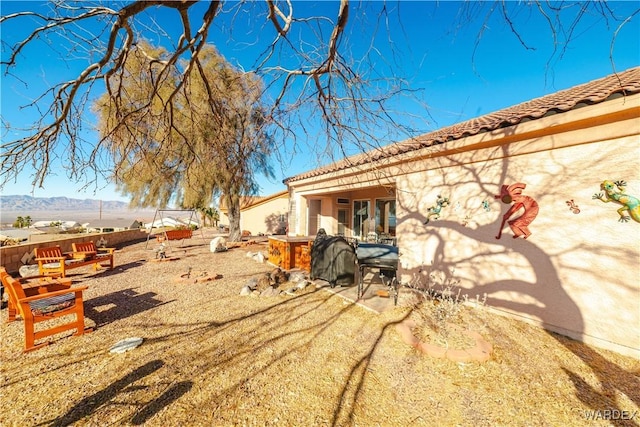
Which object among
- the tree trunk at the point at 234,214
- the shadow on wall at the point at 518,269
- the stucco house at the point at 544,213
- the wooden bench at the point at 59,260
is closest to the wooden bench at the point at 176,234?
the tree trunk at the point at 234,214

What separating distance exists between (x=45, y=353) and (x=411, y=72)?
610cm

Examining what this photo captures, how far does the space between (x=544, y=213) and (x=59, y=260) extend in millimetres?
12430

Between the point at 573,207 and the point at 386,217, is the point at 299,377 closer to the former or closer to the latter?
the point at 573,207

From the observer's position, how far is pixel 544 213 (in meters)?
4.28

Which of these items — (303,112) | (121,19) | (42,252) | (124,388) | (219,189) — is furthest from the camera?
(219,189)

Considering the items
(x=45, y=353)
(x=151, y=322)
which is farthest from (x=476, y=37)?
(x=45, y=353)

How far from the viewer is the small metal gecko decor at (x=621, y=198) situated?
11.4 feet

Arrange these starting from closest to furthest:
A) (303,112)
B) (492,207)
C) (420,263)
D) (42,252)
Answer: (303,112) < (492,207) < (420,263) < (42,252)

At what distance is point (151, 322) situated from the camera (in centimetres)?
454

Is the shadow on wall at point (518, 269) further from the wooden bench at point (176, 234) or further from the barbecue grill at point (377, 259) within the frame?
the wooden bench at point (176, 234)

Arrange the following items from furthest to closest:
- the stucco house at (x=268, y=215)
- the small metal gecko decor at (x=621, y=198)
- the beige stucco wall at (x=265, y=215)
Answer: the beige stucco wall at (x=265, y=215) → the stucco house at (x=268, y=215) → the small metal gecko decor at (x=621, y=198)

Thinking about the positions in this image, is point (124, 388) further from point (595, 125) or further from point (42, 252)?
point (42, 252)

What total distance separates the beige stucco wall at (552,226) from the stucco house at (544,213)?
1 cm

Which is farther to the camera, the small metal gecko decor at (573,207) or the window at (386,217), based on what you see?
the window at (386,217)
